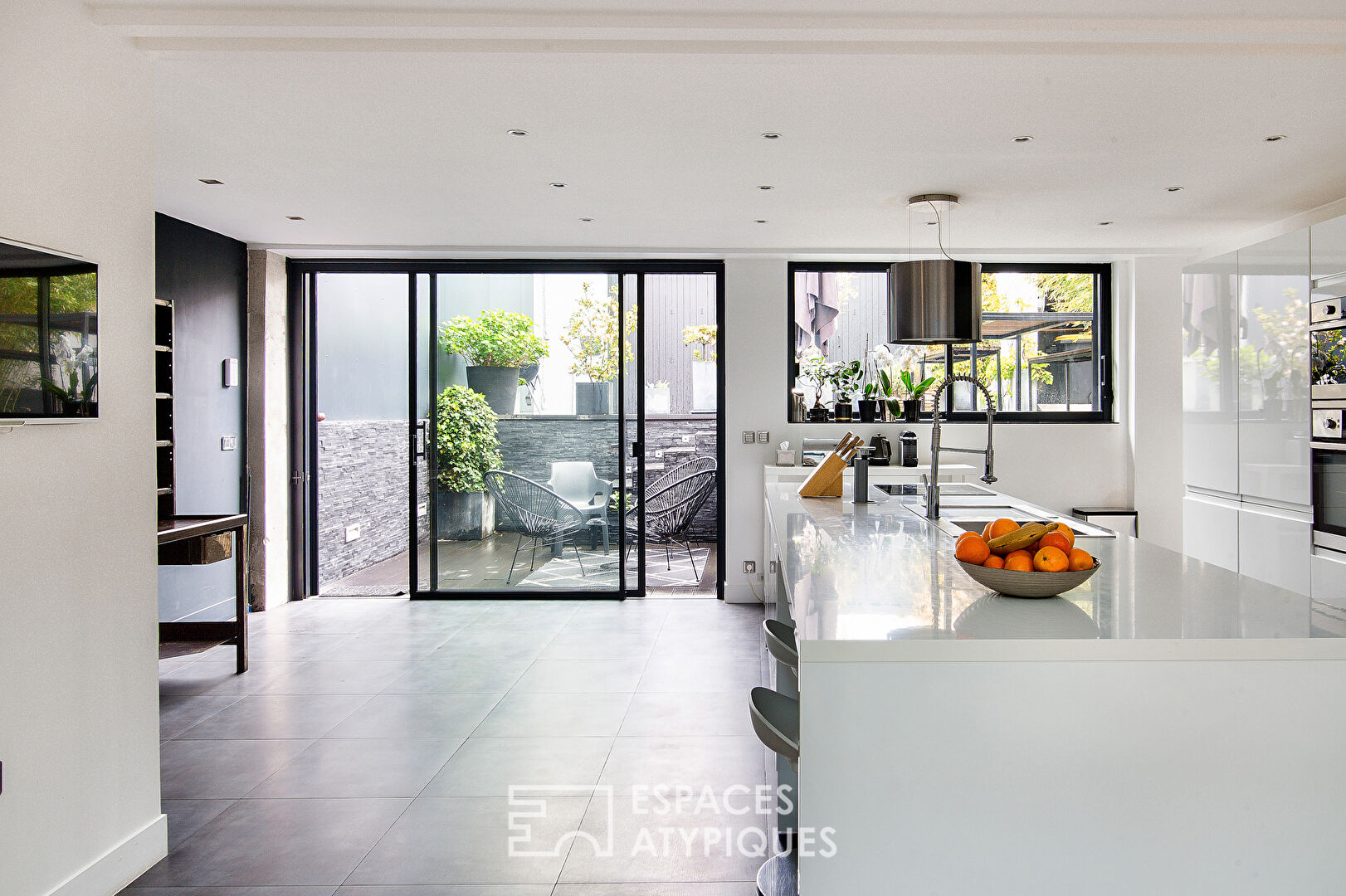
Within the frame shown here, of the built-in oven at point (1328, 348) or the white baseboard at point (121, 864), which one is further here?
the built-in oven at point (1328, 348)

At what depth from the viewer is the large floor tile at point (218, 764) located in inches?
118

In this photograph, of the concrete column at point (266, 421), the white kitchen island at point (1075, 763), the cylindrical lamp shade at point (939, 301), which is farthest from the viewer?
the concrete column at point (266, 421)

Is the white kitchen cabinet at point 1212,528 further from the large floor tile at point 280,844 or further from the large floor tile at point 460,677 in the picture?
the large floor tile at point 280,844

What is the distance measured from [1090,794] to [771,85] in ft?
7.39

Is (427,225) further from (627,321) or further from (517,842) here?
(517,842)

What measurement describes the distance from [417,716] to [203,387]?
2.61 m

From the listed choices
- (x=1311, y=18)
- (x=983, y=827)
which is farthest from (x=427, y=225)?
(x=983, y=827)

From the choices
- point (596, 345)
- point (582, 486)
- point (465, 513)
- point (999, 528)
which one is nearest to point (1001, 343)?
point (596, 345)

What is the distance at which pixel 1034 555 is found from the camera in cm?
186

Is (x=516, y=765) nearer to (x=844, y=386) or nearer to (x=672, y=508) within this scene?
(x=672, y=508)

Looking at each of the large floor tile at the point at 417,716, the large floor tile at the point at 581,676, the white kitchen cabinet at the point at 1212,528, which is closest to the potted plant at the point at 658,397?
the large floor tile at the point at 581,676

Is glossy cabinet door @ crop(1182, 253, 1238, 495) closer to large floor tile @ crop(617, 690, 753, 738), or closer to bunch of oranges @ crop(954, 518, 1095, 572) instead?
large floor tile @ crop(617, 690, 753, 738)

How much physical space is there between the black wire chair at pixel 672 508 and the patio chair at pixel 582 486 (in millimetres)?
202

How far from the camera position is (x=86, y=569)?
2285mm
